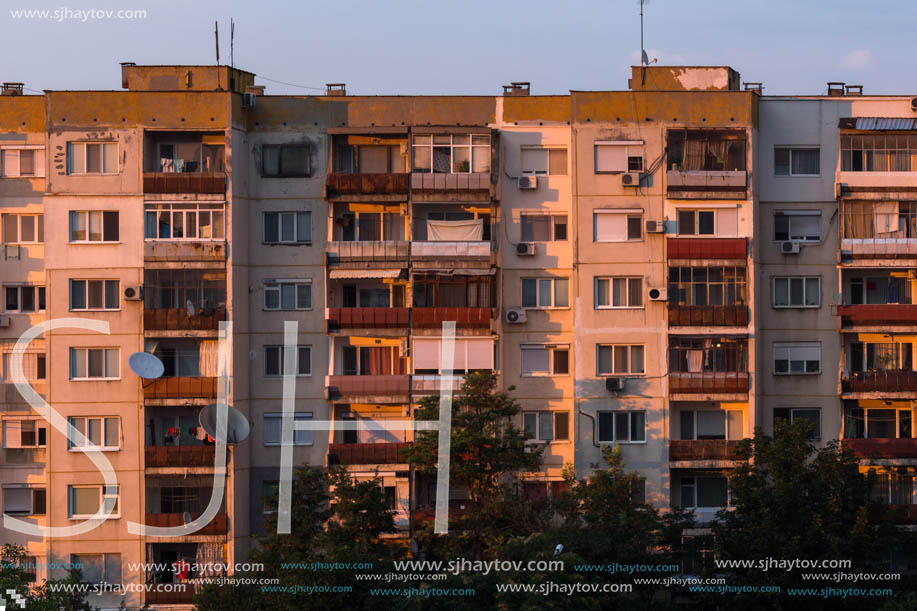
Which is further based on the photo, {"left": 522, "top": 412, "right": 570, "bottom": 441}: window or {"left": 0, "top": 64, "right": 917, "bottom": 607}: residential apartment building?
{"left": 522, "top": 412, "right": 570, "bottom": 441}: window

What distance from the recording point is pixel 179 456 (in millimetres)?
46094

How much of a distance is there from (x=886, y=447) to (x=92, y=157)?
90.7ft

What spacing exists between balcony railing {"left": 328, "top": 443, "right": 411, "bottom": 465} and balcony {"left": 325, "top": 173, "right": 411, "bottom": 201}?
26.6ft

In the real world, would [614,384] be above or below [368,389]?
above

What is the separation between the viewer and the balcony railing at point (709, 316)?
4709cm

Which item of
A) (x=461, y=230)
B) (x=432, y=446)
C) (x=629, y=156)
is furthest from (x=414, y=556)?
(x=629, y=156)

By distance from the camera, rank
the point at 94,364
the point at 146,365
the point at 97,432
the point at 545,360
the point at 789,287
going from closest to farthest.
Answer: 1. the point at 146,365
2. the point at 97,432
3. the point at 94,364
4. the point at 545,360
5. the point at 789,287

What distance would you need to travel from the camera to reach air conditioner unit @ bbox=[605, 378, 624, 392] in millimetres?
47062

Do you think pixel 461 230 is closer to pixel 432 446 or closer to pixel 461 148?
pixel 461 148

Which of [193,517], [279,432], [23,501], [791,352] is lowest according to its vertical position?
[193,517]

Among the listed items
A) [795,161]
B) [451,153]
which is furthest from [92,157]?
[795,161]

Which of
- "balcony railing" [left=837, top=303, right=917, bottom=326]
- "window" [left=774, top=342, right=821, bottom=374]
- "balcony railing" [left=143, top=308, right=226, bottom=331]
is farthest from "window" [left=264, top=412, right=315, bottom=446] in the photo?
"balcony railing" [left=837, top=303, right=917, bottom=326]

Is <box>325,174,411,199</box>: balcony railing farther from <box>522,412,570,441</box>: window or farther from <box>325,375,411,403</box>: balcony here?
<box>522,412,570,441</box>: window

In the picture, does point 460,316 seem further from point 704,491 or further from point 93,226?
point 93,226
